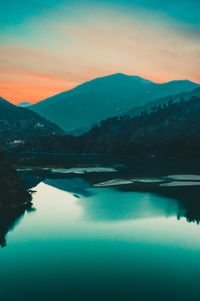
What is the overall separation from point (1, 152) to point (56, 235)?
2529 cm

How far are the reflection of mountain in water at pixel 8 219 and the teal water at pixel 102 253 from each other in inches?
19.8

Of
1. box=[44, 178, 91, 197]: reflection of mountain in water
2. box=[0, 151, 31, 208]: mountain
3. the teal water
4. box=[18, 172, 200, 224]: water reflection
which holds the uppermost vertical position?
box=[0, 151, 31, 208]: mountain

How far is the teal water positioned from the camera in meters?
28.9

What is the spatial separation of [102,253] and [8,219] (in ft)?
69.3

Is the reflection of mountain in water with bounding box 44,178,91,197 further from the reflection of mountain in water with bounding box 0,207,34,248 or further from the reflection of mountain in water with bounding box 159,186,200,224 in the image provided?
the reflection of mountain in water with bounding box 0,207,34,248

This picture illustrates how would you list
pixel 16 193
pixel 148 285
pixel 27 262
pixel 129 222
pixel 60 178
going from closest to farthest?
pixel 148 285
pixel 27 262
pixel 129 222
pixel 16 193
pixel 60 178

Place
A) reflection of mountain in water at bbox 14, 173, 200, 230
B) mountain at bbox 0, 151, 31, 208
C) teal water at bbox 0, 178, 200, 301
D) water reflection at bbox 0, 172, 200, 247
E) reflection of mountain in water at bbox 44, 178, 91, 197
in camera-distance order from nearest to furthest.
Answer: teal water at bbox 0, 178, 200, 301 < water reflection at bbox 0, 172, 200, 247 < reflection of mountain in water at bbox 14, 173, 200, 230 < mountain at bbox 0, 151, 31, 208 < reflection of mountain in water at bbox 44, 178, 91, 197

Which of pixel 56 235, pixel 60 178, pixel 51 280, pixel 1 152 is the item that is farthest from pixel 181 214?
pixel 60 178

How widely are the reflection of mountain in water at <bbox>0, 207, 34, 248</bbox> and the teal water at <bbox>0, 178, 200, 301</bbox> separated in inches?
19.8

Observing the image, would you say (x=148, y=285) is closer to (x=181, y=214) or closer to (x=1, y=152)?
(x=181, y=214)

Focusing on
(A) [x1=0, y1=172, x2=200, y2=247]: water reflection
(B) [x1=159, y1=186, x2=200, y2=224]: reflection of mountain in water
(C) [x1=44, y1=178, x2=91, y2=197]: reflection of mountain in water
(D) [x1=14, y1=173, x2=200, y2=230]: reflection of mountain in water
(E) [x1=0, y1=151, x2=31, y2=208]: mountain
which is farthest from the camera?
(C) [x1=44, y1=178, x2=91, y2=197]: reflection of mountain in water

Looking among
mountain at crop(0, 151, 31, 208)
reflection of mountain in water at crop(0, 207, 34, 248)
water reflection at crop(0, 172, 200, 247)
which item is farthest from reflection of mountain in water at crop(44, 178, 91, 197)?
reflection of mountain in water at crop(0, 207, 34, 248)

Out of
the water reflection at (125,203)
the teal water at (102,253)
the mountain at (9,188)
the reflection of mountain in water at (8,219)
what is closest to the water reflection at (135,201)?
the water reflection at (125,203)

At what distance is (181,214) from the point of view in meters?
56.7
